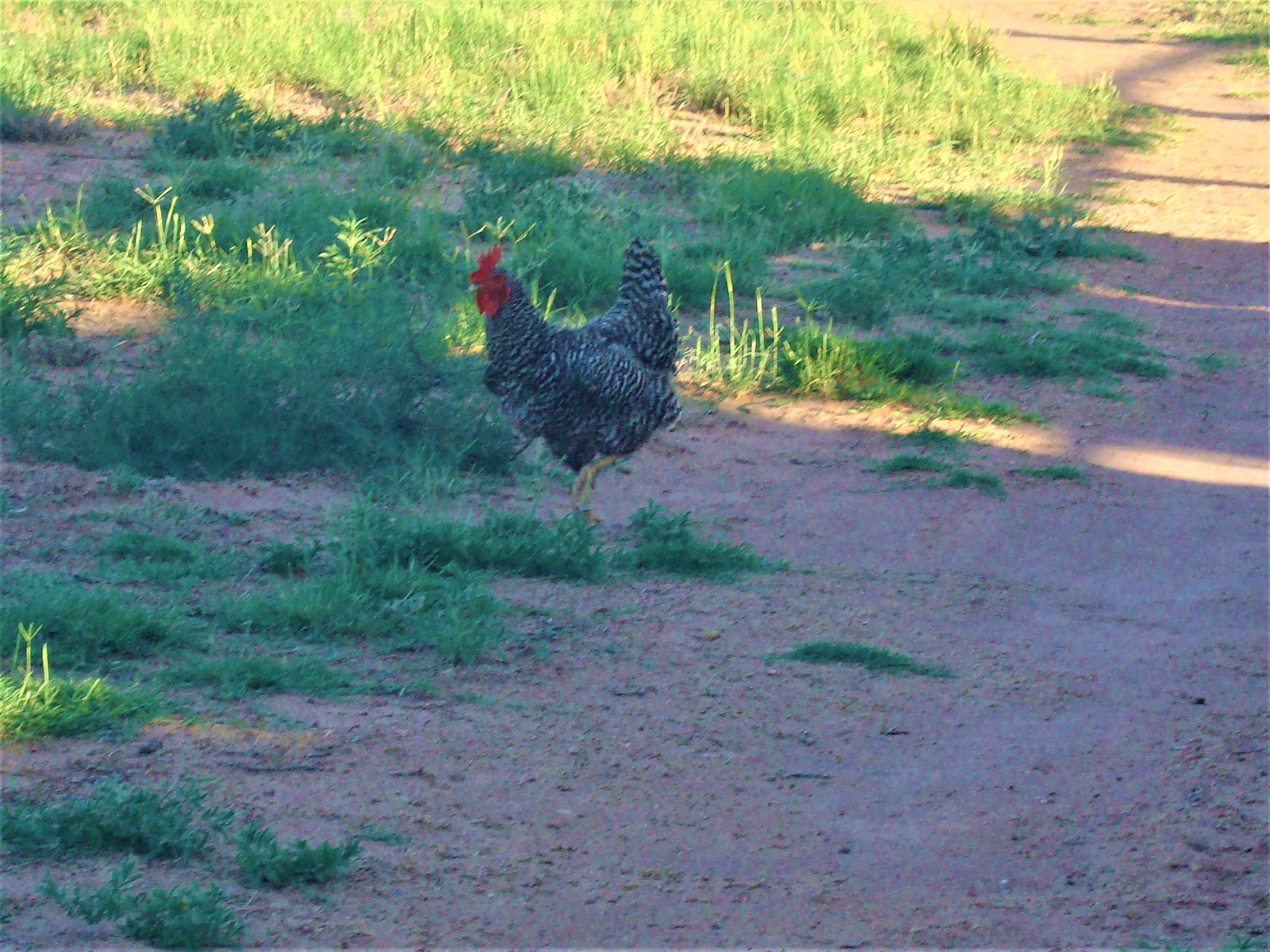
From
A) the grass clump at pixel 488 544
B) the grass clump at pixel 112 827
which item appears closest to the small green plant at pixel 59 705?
the grass clump at pixel 112 827

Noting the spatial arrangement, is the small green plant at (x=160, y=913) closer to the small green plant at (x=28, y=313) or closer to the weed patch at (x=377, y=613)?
the weed patch at (x=377, y=613)

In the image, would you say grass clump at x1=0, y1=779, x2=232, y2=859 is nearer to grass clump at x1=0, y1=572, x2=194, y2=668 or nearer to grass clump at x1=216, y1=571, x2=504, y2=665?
grass clump at x1=0, y1=572, x2=194, y2=668

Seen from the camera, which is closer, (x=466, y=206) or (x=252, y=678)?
(x=252, y=678)

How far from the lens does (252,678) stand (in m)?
4.42

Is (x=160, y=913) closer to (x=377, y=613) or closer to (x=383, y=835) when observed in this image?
(x=383, y=835)

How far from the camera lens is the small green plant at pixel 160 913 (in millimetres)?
2979

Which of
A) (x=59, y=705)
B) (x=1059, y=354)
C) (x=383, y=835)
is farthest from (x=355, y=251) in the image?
(x=383, y=835)

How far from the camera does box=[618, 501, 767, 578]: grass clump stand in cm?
595

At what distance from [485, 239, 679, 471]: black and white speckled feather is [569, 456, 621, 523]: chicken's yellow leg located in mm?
31

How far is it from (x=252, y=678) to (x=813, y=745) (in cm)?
173

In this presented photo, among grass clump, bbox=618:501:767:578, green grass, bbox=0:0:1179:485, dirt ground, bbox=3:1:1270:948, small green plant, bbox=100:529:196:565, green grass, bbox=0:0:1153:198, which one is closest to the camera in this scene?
dirt ground, bbox=3:1:1270:948

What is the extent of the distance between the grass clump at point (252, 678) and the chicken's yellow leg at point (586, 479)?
7.21ft

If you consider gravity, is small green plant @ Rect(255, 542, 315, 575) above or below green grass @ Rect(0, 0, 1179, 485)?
below

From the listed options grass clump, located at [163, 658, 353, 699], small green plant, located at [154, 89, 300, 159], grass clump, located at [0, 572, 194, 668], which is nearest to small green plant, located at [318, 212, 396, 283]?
small green plant, located at [154, 89, 300, 159]
